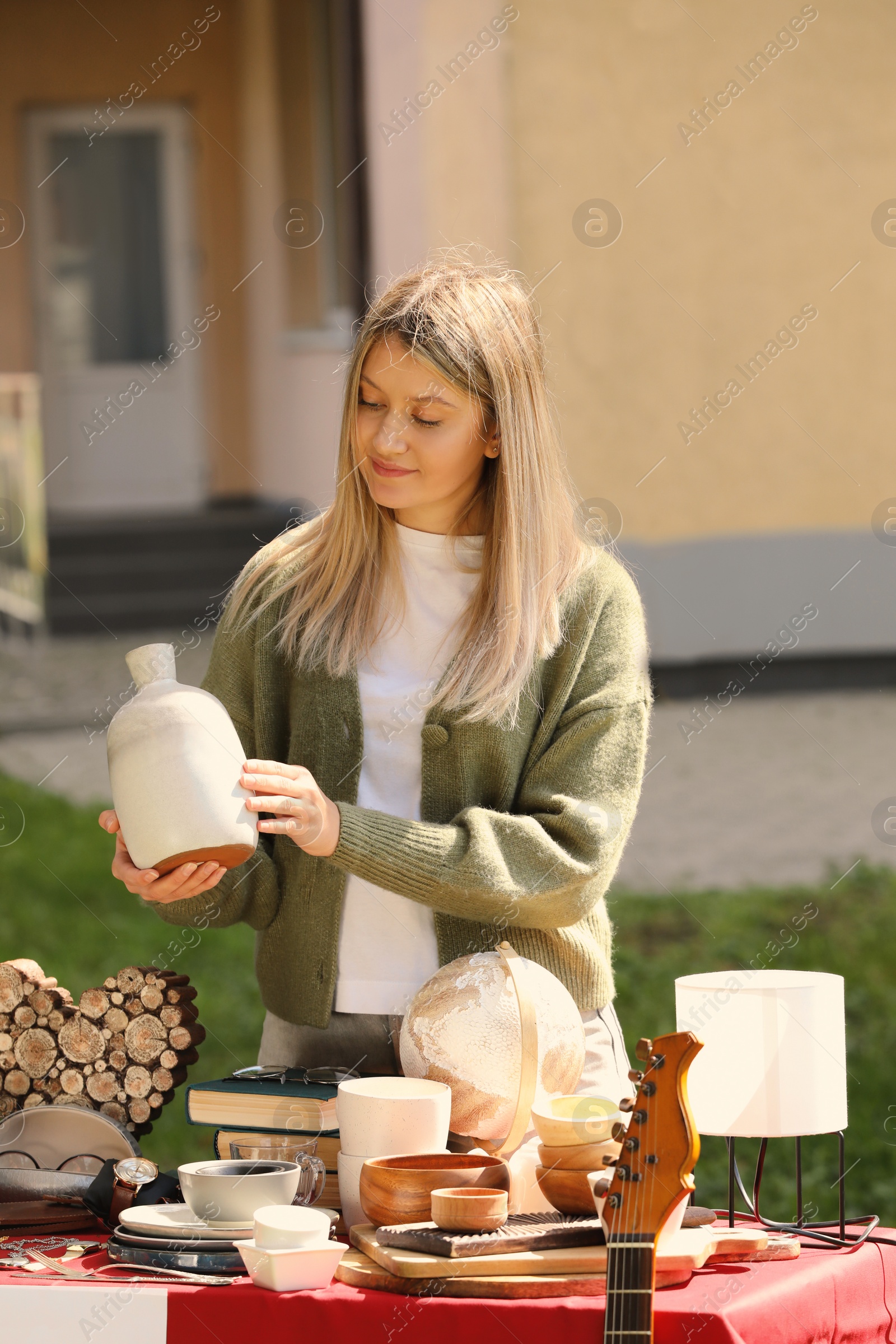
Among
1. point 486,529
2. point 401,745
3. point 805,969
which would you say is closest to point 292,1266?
point 401,745

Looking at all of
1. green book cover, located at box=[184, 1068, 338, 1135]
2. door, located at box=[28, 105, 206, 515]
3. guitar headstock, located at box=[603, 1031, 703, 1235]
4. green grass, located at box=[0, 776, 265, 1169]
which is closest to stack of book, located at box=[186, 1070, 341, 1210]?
green book cover, located at box=[184, 1068, 338, 1135]

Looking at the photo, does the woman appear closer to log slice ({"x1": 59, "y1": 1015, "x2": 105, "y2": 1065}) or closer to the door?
log slice ({"x1": 59, "y1": 1015, "x2": 105, "y2": 1065})

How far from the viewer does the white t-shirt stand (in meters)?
1.98

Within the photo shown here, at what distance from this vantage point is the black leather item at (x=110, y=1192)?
1.71 meters

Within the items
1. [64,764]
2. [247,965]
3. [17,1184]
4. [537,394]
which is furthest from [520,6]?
[17,1184]

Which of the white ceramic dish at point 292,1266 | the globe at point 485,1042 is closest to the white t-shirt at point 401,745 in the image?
the globe at point 485,1042

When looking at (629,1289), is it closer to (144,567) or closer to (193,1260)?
(193,1260)

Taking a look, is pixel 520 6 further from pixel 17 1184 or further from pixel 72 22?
pixel 17 1184

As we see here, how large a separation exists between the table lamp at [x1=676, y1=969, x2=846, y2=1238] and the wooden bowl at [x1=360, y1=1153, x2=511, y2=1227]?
27 centimetres

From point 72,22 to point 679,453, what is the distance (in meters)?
6.00

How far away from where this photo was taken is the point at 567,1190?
1.58 metres

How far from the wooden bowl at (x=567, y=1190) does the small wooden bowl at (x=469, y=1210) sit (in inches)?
2.8

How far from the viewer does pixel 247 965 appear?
528cm

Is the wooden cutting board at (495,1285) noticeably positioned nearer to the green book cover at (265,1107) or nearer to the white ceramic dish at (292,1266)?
the white ceramic dish at (292,1266)
